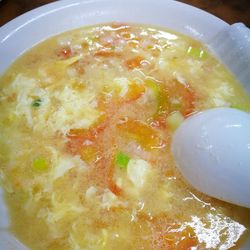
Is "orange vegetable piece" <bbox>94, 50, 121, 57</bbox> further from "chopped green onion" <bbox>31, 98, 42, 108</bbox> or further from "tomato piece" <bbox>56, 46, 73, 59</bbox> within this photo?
"chopped green onion" <bbox>31, 98, 42, 108</bbox>

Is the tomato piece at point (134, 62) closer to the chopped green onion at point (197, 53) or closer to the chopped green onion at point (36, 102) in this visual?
the chopped green onion at point (197, 53)

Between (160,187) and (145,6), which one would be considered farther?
(145,6)

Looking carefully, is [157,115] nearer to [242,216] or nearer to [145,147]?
[145,147]

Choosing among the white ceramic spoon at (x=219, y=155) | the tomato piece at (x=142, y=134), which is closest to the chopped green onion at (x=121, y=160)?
the tomato piece at (x=142, y=134)

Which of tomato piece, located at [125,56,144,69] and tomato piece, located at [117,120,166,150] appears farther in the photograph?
tomato piece, located at [125,56,144,69]

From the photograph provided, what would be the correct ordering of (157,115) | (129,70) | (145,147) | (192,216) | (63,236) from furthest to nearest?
(129,70) < (157,115) < (145,147) < (192,216) < (63,236)

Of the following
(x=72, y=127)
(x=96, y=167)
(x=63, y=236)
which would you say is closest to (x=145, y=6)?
(x=72, y=127)

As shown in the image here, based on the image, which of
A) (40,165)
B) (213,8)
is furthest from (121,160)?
(213,8)

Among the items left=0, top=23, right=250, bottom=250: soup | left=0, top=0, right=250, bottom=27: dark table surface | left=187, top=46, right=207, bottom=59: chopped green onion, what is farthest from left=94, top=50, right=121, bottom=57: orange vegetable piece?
left=0, top=0, right=250, bottom=27: dark table surface
